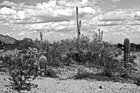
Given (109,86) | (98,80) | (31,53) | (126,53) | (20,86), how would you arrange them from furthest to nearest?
(126,53) < (31,53) < (98,80) < (109,86) < (20,86)

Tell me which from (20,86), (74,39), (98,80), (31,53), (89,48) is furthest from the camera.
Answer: (74,39)

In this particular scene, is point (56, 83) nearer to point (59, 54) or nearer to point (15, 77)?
point (15, 77)

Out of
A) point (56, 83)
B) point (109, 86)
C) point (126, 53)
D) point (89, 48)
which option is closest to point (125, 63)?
point (126, 53)

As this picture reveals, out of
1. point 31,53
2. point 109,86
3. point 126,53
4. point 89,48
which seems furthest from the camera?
point 89,48

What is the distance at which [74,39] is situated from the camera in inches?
700

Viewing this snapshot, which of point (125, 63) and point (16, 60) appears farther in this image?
point (125, 63)

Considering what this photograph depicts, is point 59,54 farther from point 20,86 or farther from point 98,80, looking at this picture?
point 20,86

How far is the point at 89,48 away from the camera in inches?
621

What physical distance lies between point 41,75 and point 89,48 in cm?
538

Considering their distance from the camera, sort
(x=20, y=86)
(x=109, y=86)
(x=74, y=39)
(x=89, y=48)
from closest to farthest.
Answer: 1. (x=20, y=86)
2. (x=109, y=86)
3. (x=89, y=48)
4. (x=74, y=39)

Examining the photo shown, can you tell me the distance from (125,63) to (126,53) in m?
0.82

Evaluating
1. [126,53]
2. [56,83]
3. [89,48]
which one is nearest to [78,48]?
[89,48]

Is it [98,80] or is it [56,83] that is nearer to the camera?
[56,83]

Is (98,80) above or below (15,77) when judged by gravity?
below
